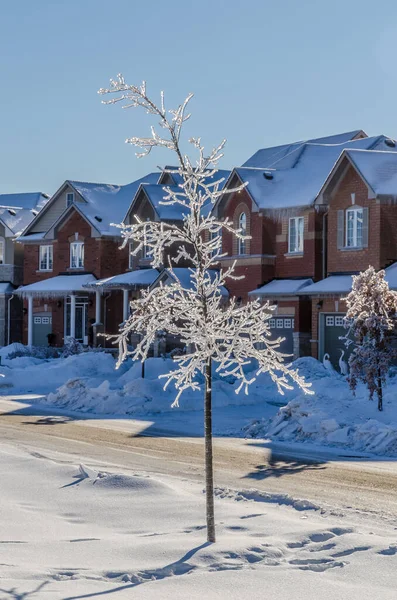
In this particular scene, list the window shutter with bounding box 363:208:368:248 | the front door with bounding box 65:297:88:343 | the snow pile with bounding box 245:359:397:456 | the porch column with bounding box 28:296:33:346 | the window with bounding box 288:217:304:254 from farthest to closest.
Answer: the porch column with bounding box 28:296:33:346, the front door with bounding box 65:297:88:343, the window with bounding box 288:217:304:254, the window shutter with bounding box 363:208:368:248, the snow pile with bounding box 245:359:397:456

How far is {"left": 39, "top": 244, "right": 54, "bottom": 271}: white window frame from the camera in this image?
167 ft

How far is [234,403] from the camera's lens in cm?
2647

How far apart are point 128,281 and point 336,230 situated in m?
11.7

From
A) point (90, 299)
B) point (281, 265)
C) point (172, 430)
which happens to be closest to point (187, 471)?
point (172, 430)

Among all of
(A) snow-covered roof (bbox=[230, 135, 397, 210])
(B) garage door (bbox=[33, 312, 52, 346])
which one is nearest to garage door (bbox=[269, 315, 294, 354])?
(A) snow-covered roof (bbox=[230, 135, 397, 210])

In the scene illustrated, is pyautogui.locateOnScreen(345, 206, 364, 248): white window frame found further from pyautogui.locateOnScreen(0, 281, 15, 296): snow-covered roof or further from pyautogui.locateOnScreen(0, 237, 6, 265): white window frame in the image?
pyautogui.locateOnScreen(0, 237, 6, 265): white window frame

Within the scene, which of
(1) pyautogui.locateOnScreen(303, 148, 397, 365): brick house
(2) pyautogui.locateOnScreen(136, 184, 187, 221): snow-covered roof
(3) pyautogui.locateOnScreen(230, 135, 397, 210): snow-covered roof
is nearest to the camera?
(1) pyautogui.locateOnScreen(303, 148, 397, 365): brick house

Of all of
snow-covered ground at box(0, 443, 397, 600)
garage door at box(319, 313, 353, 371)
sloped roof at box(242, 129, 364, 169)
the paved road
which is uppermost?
sloped roof at box(242, 129, 364, 169)

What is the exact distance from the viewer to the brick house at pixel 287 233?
120 feet

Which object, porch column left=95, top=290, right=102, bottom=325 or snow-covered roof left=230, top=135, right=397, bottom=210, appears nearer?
snow-covered roof left=230, top=135, right=397, bottom=210

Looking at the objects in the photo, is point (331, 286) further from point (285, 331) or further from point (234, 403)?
point (234, 403)

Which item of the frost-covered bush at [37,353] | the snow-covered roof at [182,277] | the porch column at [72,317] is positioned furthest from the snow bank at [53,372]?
the porch column at [72,317]

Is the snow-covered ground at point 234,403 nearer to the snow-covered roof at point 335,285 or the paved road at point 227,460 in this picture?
the paved road at point 227,460

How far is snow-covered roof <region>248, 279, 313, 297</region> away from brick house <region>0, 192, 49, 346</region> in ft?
61.7
